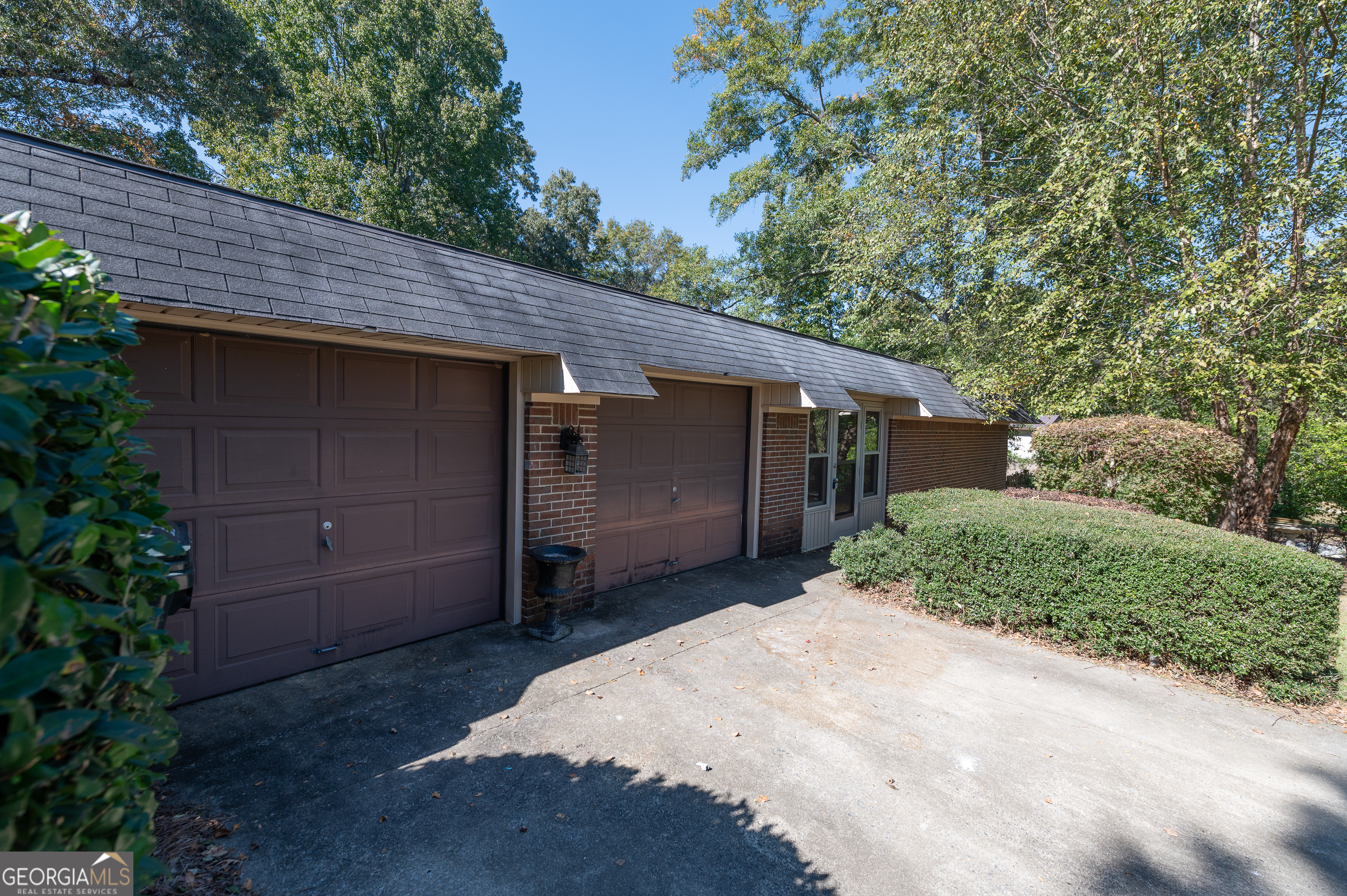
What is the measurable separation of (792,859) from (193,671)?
4.10 metres

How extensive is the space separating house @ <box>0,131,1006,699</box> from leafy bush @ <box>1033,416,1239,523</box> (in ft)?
21.3

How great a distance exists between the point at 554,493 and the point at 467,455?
919 millimetres

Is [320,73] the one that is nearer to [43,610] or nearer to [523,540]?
[523,540]

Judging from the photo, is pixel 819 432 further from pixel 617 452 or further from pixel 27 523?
pixel 27 523

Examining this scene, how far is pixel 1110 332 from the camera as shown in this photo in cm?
1031

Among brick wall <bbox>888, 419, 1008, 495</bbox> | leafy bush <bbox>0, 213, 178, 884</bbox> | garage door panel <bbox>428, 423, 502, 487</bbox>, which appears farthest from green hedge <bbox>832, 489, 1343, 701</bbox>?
leafy bush <bbox>0, 213, 178, 884</bbox>

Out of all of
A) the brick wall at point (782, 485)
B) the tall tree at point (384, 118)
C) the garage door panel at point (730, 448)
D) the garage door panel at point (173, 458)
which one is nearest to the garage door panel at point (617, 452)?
the garage door panel at point (730, 448)

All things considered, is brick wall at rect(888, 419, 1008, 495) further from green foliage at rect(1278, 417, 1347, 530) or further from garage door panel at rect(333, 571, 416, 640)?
garage door panel at rect(333, 571, 416, 640)

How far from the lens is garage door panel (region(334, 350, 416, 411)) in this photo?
445 cm

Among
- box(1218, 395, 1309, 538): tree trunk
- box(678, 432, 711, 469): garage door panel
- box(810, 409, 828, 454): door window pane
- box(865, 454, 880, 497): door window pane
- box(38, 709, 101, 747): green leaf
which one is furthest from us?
box(865, 454, 880, 497): door window pane

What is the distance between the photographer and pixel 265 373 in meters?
4.07

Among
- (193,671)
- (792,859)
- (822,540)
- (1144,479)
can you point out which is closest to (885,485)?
(822,540)

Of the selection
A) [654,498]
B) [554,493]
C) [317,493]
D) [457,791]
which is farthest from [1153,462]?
[317,493]

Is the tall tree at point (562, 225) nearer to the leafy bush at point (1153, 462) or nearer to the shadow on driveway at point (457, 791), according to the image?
the leafy bush at point (1153, 462)
